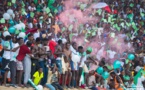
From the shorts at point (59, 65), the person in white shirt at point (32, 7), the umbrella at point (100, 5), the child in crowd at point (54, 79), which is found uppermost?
the umbrella at point (100, 5)

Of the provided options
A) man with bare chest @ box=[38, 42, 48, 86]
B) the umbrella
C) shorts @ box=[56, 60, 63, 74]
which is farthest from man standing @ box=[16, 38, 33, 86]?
the umbrella

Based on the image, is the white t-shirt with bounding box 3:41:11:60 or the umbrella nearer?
the white t-shirt with bounding box 3:41:11:60

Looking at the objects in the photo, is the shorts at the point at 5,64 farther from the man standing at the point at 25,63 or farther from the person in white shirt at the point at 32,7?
the person in white shirt at the point at 32,7

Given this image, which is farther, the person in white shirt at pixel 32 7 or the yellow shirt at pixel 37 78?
the person in white shirt at pixel 32 7

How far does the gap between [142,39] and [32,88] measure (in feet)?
33.5

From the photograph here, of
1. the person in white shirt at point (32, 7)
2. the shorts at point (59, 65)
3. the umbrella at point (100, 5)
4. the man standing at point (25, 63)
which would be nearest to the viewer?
the man standing at point (25, 63)

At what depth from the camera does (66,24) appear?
19.8 m

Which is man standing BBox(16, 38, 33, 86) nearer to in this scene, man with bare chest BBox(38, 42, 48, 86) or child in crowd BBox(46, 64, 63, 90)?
man with bare chest BBox(38, 42, 48, 86)

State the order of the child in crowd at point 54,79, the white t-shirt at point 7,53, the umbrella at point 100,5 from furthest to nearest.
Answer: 1. the umbrella at point 100,5
2. the child in crowd at point 54,79
3. the white t-shirt at point 7,53

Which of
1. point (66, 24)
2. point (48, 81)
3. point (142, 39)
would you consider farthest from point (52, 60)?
point (142, 39)

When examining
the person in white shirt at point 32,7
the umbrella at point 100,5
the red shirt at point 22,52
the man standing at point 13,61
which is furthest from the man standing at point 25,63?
the umbrella at point 100,5

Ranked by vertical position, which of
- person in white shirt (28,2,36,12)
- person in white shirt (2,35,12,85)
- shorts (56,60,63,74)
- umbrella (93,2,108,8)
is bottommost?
shorts (56,60,63,74)

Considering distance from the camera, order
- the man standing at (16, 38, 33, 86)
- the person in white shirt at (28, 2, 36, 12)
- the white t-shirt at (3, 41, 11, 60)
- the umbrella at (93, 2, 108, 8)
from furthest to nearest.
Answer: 1. the umbrella at (93, 2, 108, 8)
2. the person in white shirt at (28, 2, 36, 12)
3. the man standing at (16, 38, 33, 86)
4. the white t-shirt at (3, 41, 11, 60)

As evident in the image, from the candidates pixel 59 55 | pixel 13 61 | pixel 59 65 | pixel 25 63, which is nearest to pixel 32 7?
pixel 59 55
